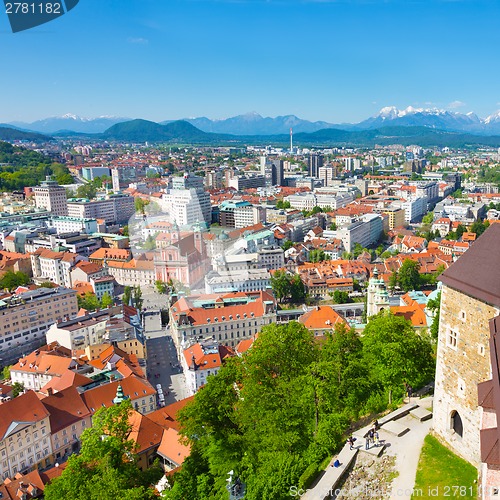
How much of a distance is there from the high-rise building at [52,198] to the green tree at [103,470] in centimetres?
5902

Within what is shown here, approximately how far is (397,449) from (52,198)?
6566 centimetres

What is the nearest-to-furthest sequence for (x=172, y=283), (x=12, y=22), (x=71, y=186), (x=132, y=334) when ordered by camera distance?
(x=12, y=22) < (x=132, y=334) < (x=172, y=283) < (x=71, y=186)

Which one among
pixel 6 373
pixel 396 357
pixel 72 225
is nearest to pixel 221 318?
pixel 6 373

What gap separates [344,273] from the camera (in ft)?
149

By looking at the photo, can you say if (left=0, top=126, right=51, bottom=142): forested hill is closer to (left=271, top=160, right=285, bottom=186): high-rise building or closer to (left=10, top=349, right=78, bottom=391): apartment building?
(left=271, top=160, right=285, bottom=186): high-rise building

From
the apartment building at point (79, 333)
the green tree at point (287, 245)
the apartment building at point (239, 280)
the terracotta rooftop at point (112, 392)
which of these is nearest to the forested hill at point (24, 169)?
the green tree at point (287, 245)

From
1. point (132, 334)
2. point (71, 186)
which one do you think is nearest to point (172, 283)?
point (132, 334)

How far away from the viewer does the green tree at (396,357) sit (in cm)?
1549

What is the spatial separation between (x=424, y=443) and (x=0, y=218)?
60770mm

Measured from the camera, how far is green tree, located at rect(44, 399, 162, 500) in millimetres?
12227

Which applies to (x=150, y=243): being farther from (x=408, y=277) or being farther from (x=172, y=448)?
(x=172, y=448)

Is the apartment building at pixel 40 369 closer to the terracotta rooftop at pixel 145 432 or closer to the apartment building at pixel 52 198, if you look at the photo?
the terracotta rooftop at pixel 145 432

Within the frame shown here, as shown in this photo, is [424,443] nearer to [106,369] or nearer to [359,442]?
[359,442]

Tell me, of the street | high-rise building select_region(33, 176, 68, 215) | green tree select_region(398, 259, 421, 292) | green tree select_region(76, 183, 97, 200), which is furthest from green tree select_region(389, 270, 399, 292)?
green tree select_region(76, 183, 97, 200)
